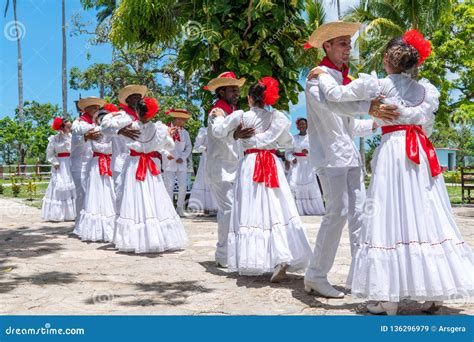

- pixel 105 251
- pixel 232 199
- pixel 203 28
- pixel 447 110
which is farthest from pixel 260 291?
pixel 447 110

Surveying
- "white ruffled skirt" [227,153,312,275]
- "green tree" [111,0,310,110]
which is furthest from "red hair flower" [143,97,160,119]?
"green tree" [111,0,310,110]

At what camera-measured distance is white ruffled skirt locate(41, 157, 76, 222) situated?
11430mm

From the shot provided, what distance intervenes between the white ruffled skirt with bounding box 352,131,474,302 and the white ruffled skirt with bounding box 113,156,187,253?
3.70m

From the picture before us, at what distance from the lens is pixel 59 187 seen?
11.6 m

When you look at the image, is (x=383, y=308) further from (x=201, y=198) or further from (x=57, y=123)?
(x=201, y=198)

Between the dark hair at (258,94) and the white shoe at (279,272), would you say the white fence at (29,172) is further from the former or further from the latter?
the white shoe at (279,272)

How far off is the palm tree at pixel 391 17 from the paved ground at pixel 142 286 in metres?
16.6

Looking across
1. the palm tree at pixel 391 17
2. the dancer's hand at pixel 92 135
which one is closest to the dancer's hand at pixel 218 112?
the dancer's hand at pixel 92 135

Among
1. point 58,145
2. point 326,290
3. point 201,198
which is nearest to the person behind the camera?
point 326,290

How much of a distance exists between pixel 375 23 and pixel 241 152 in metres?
20.6

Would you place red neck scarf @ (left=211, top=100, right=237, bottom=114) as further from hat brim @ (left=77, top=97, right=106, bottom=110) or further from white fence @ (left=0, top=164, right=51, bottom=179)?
white fence @ (left=0, top=164, right=51, bottom=179)

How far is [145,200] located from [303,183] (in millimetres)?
5765

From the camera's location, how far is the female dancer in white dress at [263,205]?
5184mm

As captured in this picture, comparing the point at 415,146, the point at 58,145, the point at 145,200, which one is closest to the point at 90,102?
the point at 145,200
